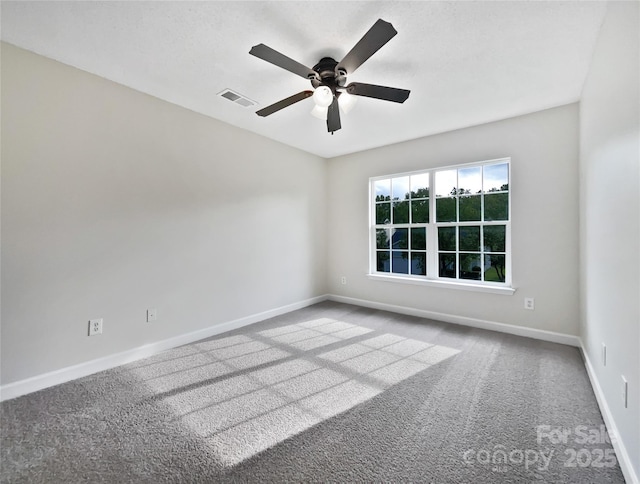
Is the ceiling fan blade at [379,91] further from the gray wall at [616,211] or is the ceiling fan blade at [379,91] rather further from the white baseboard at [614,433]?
the white baseboard at [614,433]

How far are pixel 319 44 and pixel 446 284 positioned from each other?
3.12 m

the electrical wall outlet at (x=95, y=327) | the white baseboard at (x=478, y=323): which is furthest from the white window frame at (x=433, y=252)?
the electrical wall outlet at (x=95, y=327)

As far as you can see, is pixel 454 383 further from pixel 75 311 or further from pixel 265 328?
pixel 75 311

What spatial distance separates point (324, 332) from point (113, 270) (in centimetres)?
226

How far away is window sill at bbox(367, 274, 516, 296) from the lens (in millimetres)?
3330

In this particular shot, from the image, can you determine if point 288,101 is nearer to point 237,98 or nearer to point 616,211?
point 237,98

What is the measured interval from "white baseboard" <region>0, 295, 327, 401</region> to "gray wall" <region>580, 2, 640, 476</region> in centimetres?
334

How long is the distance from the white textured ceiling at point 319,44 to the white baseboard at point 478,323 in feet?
8.08

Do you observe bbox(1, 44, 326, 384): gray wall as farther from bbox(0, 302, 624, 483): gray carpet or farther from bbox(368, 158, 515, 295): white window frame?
bbox(368, 158, 515, 295): white window frame

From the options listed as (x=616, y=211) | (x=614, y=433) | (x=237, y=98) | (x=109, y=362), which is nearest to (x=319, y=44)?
(x=237, y=98)

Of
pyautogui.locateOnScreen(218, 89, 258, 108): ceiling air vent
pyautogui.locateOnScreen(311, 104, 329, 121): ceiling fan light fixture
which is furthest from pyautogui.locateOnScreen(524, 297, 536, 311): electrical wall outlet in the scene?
pyautogui.locateOnScreen(218, 89, 258, 108): ceiling air vent

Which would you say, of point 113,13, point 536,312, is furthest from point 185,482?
point 536,312

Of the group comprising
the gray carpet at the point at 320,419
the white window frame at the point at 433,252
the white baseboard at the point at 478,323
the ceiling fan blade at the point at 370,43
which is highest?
the ceiling fan blade at the point at 370,43

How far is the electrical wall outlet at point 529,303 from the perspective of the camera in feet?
10.4
